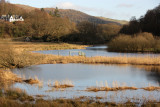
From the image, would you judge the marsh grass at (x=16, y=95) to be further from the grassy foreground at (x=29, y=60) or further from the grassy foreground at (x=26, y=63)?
the grassy foreground at (x=29, y=60)

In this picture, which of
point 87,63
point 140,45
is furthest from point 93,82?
point 140,45

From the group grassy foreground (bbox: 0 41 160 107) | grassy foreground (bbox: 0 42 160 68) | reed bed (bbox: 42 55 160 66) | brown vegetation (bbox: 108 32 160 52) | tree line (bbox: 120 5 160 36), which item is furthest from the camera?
tree line (bbox: 120 5 160 36)

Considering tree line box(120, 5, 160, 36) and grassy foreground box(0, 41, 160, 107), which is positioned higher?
tree line box(120, 5, 160, 36)

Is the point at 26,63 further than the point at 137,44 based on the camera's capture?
No

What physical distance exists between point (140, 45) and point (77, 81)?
35.3 meters

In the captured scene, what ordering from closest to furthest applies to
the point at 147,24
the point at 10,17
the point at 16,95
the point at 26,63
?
the point at 16,95
the point at 26,63
the point at 147,24
the point at 10,17

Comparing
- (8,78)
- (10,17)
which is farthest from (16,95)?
(10,17)

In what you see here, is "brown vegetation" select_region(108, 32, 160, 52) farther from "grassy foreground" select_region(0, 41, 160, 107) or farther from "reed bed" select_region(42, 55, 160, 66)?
"grassy foreground" select_region(0, 41, 160, 107)

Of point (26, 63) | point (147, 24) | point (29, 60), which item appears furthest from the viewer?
point (147, 24)

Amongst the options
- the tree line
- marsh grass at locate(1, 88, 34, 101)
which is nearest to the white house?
the tree line

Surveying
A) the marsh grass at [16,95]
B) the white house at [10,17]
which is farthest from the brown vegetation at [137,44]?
the white house at [10,17]

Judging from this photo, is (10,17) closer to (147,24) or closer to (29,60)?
(147,24)

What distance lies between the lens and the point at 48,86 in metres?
14.7

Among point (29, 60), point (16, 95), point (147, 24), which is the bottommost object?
point (16, 95)
